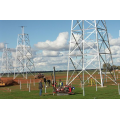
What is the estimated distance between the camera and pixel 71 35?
30.1 m

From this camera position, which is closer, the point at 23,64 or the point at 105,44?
the point at 105,44

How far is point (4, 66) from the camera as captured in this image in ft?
252

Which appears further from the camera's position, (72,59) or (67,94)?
(72,59)

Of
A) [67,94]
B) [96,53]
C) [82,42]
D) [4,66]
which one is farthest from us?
[4,66]

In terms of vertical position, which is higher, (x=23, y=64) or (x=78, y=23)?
(x=78, y=23)

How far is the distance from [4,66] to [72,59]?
173ft

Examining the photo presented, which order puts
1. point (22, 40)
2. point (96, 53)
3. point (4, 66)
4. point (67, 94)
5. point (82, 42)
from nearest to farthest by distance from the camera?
1. point (67, 94)
2. point (96, 53)
3. point (82, 42)
4. point (22, 40)
5. point (4, 66)

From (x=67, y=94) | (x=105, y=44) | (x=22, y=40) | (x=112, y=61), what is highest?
(x=22, y=40)

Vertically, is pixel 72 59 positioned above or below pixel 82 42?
below

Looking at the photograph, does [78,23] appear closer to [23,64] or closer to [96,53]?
[96,53]

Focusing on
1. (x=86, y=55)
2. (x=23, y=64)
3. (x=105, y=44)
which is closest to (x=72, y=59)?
(x=86, y=55)

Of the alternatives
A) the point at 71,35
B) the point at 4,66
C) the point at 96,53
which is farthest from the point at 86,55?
the point at 4,66

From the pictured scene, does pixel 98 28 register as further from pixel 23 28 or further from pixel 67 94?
pixel 23 28

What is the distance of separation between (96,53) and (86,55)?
69.8 inches
